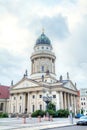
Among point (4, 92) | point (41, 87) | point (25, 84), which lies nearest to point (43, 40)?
point (25, 84)

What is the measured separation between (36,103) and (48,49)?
74.6 feet

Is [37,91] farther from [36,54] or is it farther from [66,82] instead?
[36,54]

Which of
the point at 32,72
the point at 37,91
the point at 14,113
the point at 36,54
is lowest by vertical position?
the point at 14,113

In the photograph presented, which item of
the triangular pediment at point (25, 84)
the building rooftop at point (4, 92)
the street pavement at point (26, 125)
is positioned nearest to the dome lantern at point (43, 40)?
the triangular pediment at point (25, 84)

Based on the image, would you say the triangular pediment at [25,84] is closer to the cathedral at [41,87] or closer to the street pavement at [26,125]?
the cathedral at [41,87]

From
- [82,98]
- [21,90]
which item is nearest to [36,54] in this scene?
[21,90]

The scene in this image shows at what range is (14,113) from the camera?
7662cm

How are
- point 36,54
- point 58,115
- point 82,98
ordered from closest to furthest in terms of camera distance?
point 58,115 → point 36,54 → point 82,98

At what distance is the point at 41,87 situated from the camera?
240 ft

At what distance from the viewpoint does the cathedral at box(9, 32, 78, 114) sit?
243 feet

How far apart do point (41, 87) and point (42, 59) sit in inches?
604

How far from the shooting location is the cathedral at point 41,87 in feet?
243

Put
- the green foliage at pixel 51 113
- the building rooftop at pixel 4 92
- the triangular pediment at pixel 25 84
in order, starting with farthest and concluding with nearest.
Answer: the building rooftop at pixel 4 92 < the triangular pediment at pixel 25 84 < the green foliage at pixel 51 113

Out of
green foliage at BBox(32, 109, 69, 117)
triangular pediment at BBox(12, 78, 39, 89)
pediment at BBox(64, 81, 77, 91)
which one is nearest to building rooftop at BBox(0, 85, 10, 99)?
triangular pediment at BBox(12, 78, 39, 89)
